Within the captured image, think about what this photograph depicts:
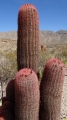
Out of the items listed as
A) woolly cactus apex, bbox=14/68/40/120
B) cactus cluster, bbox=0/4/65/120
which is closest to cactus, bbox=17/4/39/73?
cactus cluster, bbox=0/4/65/120

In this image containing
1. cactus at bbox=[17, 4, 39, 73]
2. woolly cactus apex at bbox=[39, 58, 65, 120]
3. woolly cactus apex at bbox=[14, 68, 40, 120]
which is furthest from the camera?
cactus at bbox=[17, 4, 39, 73]

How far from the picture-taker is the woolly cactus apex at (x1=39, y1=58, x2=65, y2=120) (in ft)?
16.5

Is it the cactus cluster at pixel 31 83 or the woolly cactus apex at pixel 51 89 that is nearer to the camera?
the cactus cluster at pixel 31 83

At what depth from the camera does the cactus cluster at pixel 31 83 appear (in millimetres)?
4805

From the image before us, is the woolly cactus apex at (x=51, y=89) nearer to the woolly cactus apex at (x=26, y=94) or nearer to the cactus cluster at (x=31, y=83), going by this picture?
the cactus cluster at (x=31, y=83)

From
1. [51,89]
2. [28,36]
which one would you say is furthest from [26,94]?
[28,36]

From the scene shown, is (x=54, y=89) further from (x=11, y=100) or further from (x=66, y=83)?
(x=66, y=83)

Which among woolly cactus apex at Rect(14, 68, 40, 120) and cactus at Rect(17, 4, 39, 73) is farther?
cactus at Rect(17, 4, 39, 73)

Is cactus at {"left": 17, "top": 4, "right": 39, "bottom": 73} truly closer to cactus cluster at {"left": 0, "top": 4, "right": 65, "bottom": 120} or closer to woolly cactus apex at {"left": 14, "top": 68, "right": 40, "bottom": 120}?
Answer: cactus cluster at {"left": 0, "top": 4, "right": 65, "bottom": 120}

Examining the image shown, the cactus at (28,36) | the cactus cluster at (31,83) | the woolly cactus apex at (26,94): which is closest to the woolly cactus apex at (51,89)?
the cactus cluster at (31,83)

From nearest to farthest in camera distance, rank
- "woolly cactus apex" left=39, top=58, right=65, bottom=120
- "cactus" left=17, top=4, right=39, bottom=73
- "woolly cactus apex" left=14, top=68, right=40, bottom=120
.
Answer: "woolly cactus apex" left=14, top=68, right=40, bottom=120
"woolly cactus apex" left=39, top=58, right=65, bottom=120
"cactus" left=17, top=4, right=39, bottom=73

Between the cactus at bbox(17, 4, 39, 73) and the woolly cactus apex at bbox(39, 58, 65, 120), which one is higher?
the cactus at bbox(17, 4, 39, 73)

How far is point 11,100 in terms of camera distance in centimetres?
573

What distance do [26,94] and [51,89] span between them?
1.88 feet
